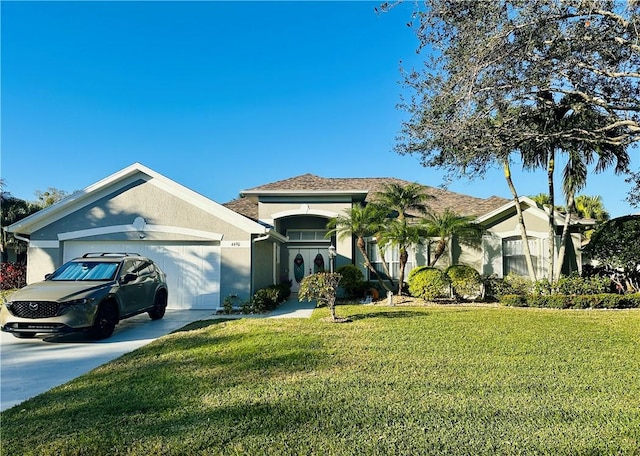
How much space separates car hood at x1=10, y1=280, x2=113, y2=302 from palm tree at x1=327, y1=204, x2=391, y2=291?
29.6 feet

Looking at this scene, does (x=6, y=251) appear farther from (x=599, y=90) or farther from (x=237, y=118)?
(x=599, y=90)

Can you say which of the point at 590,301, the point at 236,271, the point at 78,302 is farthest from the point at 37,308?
the point at 590,301

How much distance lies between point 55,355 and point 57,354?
3.1 inches

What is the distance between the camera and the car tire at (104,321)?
9086 mm

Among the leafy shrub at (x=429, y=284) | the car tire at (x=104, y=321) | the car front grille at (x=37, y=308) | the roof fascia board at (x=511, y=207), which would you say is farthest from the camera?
the roof fascia board at (x=511, y=207)

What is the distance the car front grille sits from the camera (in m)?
8.55

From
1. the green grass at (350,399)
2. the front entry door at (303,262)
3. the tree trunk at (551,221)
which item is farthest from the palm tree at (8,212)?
the tree trunk at (551,221)

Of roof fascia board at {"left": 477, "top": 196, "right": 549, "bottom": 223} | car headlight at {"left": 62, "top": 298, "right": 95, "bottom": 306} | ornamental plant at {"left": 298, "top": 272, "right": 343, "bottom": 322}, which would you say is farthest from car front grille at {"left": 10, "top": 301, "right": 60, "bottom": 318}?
roof fascia board at {"left": 477, "top": 196, "right": 549, "bottom": 223}

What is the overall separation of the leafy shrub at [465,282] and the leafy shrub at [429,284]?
0.88ft

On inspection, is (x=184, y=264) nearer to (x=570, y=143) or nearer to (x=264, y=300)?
(x=264, y=300)

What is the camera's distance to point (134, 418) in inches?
175

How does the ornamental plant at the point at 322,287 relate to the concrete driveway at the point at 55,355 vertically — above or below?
above

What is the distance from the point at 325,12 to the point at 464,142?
561 cm

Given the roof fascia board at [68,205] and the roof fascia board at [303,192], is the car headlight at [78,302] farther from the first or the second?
the roof fascia board at [303,192]
